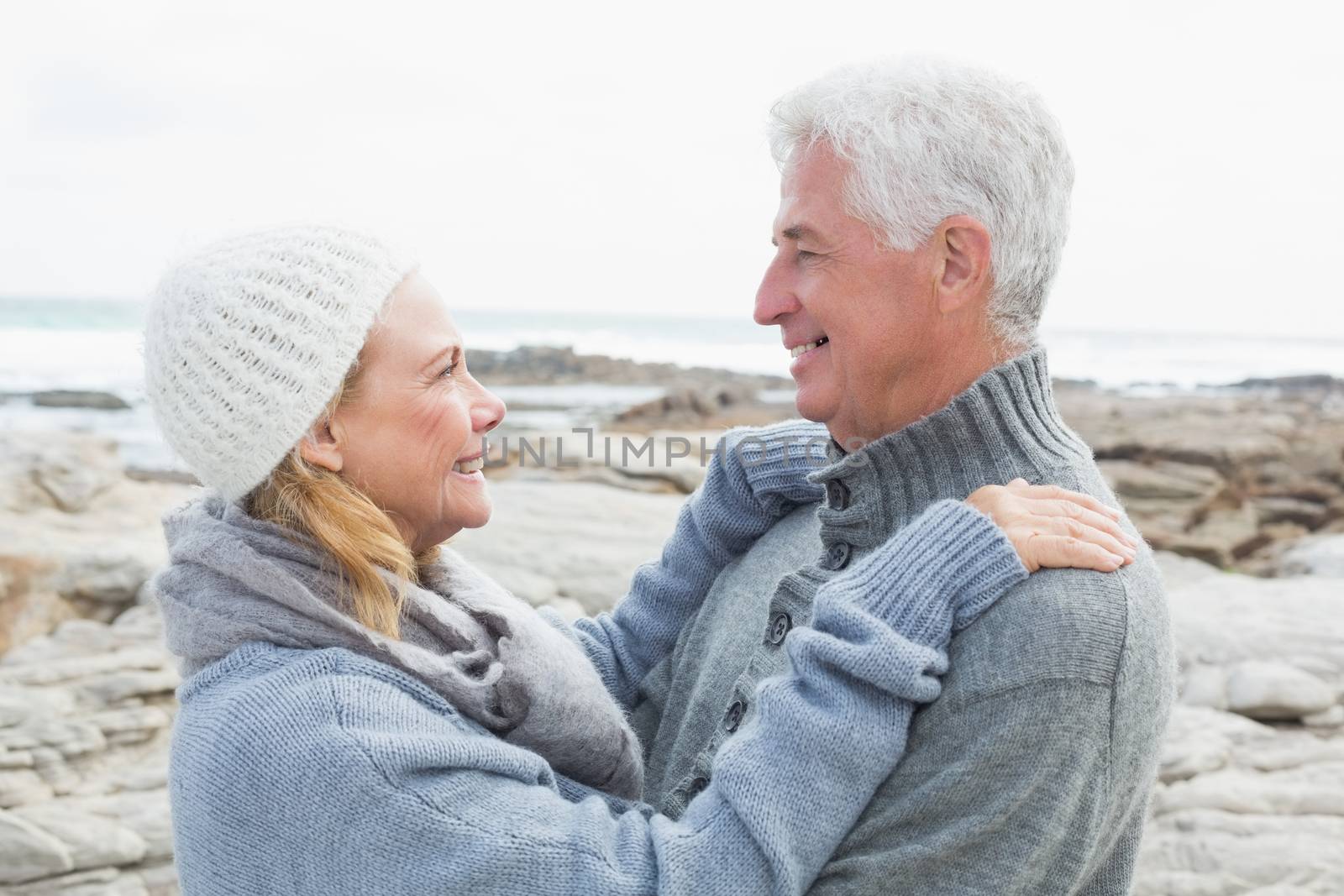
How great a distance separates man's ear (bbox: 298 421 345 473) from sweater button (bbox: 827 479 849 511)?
0.84 metres

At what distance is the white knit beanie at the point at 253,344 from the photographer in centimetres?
183

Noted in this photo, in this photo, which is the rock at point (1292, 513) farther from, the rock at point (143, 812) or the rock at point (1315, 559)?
the rock at point (143, 812)

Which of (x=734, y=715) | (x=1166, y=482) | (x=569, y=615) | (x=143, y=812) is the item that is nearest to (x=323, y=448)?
(x=734, y=715)

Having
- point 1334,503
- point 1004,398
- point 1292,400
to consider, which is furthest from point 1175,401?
point 1004,398

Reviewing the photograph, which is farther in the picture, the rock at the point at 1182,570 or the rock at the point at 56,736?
the rock at the point at 1182,570

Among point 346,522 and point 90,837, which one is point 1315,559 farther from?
point 346,522

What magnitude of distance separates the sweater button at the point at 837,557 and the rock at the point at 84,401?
64.4 feet

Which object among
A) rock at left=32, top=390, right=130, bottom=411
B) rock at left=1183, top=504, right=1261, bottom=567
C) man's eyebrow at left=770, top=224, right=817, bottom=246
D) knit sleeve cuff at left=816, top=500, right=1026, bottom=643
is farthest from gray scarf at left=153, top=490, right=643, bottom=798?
rock at left=32, top=390, right=130, bottom=411

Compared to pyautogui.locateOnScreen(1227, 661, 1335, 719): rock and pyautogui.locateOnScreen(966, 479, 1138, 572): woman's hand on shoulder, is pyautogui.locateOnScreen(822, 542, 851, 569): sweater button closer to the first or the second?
pyautogui.locateOnScreen(966, 479, 1138, 572): woman's hand on shoulder

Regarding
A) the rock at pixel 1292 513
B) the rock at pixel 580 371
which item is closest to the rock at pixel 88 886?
the rock at pixel 1292 513

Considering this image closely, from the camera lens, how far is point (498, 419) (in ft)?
7.06

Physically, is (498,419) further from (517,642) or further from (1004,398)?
(1004,398)

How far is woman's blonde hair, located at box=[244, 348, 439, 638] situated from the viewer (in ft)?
6.06

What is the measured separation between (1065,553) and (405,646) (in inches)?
38.7
